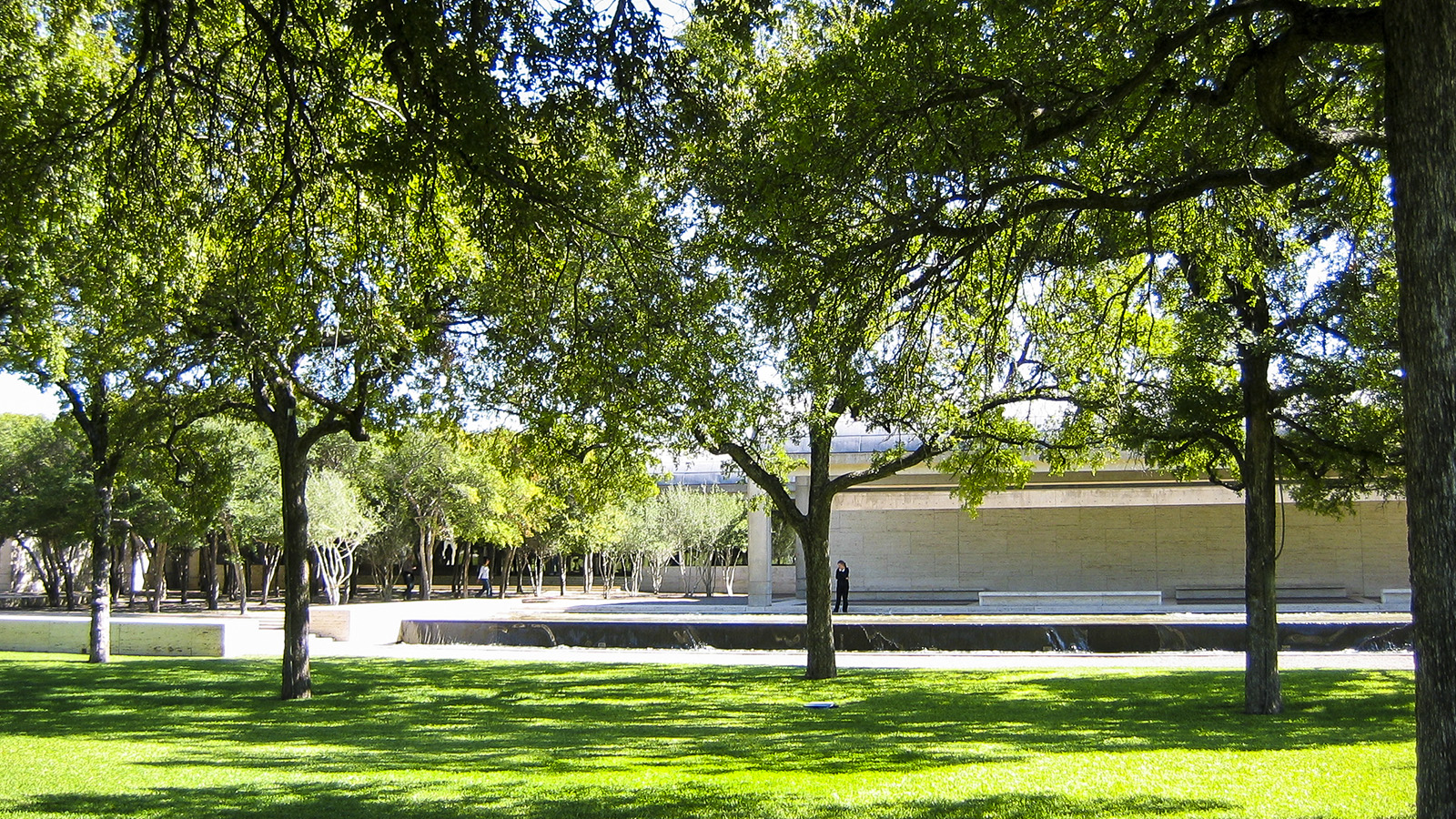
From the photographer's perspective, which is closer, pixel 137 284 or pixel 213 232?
pixel 213 232

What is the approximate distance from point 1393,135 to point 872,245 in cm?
381

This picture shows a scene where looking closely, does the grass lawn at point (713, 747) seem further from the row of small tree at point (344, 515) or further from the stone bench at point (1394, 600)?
the stone bench at point (1394, 600)

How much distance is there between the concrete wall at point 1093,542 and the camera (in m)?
37.2

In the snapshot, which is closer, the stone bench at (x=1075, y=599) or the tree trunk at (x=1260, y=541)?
the tree trunk at (x=1260, y=541)

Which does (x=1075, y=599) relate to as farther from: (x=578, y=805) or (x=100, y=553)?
(x=578, y=805)

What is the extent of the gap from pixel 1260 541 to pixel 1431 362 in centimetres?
946

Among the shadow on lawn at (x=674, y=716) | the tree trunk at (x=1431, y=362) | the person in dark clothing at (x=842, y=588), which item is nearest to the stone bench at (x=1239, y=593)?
the person in dark clothing at (x=842, y=588)

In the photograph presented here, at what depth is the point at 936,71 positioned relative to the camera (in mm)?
7762

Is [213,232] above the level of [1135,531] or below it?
above

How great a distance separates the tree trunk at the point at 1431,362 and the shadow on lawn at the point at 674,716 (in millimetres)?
3373

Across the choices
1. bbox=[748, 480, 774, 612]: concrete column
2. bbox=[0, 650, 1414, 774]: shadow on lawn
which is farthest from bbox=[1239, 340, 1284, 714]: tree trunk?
bbox=[748, 480, 774, 612]: concrete column

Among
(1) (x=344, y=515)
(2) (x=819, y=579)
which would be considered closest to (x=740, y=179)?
(2) (x=819, y=579)

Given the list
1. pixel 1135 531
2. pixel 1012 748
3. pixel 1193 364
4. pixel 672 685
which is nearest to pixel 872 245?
pixel 1012 748

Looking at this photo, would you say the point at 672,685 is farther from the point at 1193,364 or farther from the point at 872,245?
the point at 872,245
